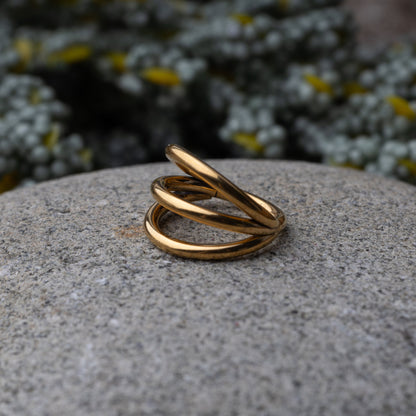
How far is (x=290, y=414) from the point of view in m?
0.74

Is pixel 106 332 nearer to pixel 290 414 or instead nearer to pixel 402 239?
pixel 290 414

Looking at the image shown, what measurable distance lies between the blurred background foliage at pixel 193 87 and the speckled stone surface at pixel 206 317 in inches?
29.2

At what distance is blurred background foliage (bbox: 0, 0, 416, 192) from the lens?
1.98 metres

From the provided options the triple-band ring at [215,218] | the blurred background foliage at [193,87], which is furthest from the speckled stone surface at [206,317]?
the blurred background foliage at [193,87]

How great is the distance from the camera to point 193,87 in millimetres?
2303

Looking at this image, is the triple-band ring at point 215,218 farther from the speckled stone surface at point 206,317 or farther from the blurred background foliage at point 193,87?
the blurred background foliage at point 193,87

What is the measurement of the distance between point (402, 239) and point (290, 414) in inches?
23.2

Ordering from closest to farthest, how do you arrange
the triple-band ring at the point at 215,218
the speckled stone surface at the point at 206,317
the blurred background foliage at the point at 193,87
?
the speckled stone surface at the point at 206,317
the triple-band ring at the point at 215,218
the blurred background foliage at the point at 193,87

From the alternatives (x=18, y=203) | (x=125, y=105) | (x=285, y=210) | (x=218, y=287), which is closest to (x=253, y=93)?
(x=125, y=105)

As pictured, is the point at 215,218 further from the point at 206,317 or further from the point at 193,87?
the point at 193,87

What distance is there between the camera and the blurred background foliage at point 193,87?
1984 mm

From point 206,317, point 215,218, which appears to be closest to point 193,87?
point 215,218

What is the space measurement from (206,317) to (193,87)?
62.8 inches

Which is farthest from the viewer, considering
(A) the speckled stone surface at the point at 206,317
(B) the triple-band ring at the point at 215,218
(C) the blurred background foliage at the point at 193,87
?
(C) the blurred background foliage at the point at 193,87
